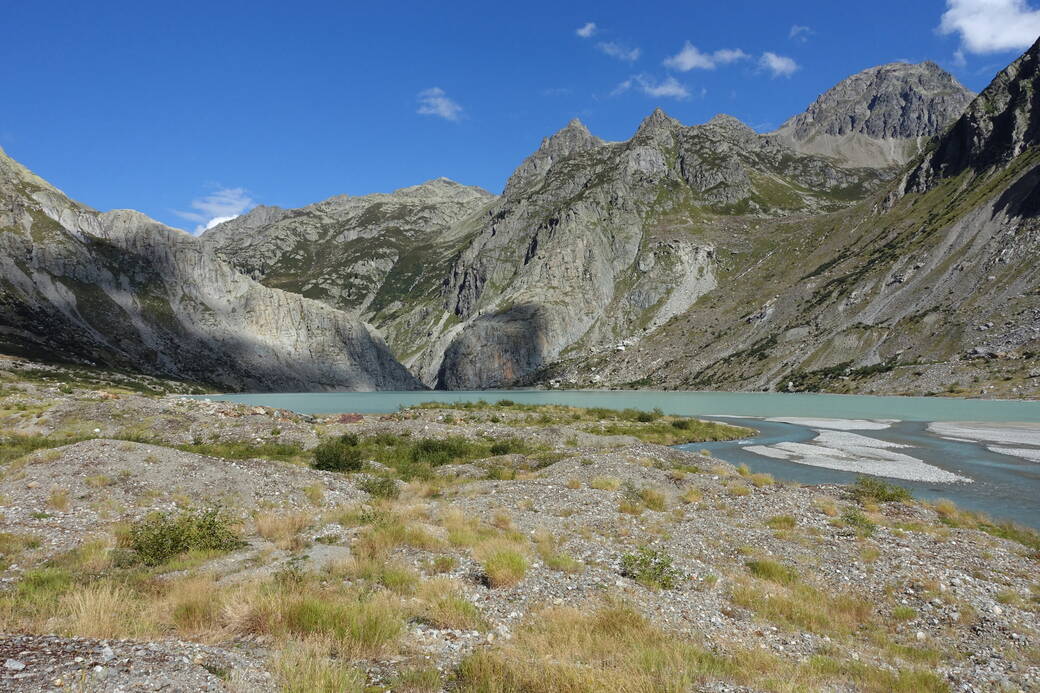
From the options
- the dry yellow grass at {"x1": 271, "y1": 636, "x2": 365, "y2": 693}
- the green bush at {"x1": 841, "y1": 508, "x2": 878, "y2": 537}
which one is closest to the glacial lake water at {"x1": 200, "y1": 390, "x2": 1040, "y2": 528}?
the green bush at {"x1": 841, "y1": 508, "x2": 878, "y2": 537}

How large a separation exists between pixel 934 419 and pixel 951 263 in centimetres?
9814

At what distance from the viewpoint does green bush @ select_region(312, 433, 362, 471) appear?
36.2 meters

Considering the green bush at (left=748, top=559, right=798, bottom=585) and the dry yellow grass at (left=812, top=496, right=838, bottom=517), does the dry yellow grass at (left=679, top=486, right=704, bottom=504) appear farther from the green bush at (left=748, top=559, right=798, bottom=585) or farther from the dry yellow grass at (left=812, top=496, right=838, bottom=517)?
the green bush at (left=748, top=559, right=798, bottom=585)

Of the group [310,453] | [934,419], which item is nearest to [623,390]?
[934,419]

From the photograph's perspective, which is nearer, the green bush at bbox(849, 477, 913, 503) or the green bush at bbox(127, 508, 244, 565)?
the green bush at bbox(127, 508, 244, 565)

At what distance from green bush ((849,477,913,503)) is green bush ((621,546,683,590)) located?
1693 cm

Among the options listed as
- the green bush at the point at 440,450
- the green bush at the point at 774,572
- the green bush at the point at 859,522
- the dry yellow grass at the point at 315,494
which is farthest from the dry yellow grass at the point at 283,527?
the green bush at the point at 859,522

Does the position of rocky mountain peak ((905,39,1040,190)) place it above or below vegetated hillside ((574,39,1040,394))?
above

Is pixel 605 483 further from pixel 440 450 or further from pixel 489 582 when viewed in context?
pixel 440 450

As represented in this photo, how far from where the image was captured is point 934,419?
3034 inches

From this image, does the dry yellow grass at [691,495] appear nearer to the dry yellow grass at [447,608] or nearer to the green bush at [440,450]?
the dry yellow grass at [447,608]

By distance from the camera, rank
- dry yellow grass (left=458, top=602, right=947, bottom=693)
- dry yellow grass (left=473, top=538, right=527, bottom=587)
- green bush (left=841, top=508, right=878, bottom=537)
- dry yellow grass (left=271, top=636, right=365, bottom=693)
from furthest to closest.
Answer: green bush (left=841, top=508, right=878, bottom=537), dry yellow grass (left=473, top=538, right=527, bottom=587), dry yellow grass (left=458, top=602, right=947, bottom=693), dry yellow grass (left=271, top=636, right=365, bottom=693)

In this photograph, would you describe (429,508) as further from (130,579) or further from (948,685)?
(948,685)

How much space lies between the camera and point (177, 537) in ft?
57.3
